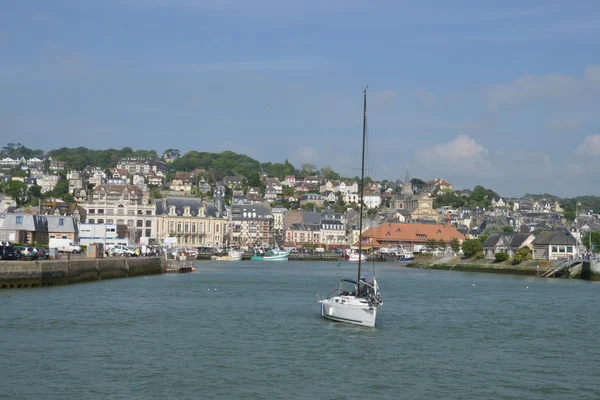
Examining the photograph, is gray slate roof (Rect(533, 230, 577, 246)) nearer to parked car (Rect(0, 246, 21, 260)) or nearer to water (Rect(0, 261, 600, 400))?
water (Rect(0, 261, 600, 400))

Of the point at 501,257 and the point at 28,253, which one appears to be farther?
the point at 501,257

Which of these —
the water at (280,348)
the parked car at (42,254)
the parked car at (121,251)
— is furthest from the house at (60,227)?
the water at (280,348)

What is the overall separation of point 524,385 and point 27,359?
54.5ft

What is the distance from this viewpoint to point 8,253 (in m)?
53.9

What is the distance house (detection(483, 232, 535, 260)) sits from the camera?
105 m

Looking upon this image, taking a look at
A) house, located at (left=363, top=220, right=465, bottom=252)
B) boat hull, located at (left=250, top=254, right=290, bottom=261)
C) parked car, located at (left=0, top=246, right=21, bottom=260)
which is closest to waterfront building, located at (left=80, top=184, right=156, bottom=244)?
boat hull, located at (left=250, top=254, right=290, bottom=261)

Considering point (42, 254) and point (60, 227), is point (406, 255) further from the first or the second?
point (42, 254)

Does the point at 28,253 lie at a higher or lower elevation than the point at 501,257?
higher

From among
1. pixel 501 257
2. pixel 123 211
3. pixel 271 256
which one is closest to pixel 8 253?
pixel 501 257

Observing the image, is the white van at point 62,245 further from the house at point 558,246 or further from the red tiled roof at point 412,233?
the red tiled roof at point 412,233

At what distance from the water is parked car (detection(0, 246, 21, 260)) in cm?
388

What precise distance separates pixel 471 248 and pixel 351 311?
80059 millimetres

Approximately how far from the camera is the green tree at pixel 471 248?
4572 inches

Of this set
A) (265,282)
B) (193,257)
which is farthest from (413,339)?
(193,257)
